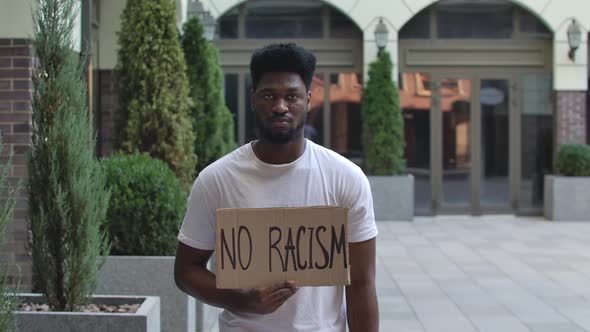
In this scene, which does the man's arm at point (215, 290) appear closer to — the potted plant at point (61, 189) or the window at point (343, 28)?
the potted plant at point (61, 189)

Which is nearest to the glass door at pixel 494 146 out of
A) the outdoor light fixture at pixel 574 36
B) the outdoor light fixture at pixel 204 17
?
the outdoor light fixture at pixel 574 36

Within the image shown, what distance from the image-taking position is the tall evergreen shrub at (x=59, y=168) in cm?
477

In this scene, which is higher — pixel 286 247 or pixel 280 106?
Result: pixel 280 106

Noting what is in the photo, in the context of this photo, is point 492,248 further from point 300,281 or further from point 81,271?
point 300,281

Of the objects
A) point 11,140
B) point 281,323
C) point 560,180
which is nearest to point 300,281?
point 281,323

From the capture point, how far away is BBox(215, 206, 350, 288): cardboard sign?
246cm

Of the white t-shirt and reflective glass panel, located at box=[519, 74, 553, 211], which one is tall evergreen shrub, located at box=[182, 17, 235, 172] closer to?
the white t-shirt

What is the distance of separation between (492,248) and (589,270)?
216 centimetres

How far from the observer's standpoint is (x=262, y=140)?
2.63 metres

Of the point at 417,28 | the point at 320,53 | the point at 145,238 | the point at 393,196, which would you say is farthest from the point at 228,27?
the point at 145,238

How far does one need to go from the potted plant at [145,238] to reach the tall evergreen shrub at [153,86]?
1.61 metres

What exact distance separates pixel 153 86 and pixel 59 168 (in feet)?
11.4

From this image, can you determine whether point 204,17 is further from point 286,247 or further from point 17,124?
point 286,247

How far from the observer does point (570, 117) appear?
16.5 m
